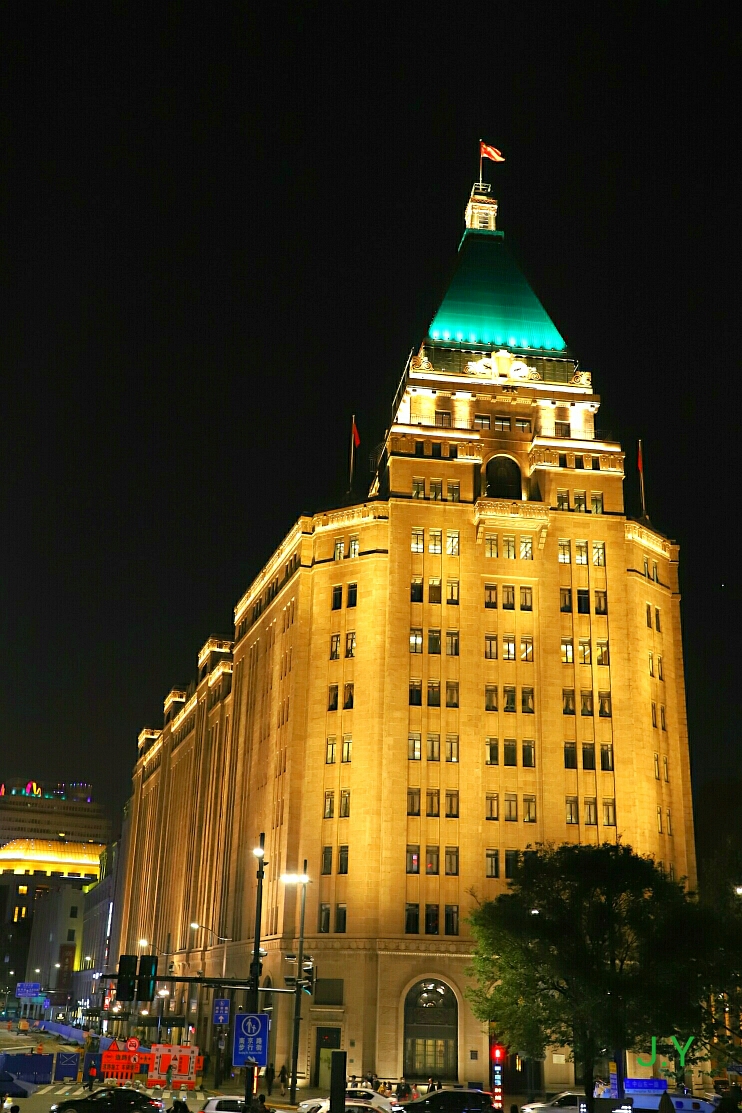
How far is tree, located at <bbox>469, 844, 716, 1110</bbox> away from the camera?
5212 centimetres

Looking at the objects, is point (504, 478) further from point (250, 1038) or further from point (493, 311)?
point (250, 1038)

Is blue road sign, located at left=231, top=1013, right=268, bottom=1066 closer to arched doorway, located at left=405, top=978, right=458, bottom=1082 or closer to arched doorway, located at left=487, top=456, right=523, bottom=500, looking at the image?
arched doorway, located at left=405, top=978, right=458, bottom=1082

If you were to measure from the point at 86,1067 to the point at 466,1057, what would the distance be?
2496 centimetres

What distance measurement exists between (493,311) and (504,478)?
17.9 m

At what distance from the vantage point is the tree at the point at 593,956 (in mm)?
52125

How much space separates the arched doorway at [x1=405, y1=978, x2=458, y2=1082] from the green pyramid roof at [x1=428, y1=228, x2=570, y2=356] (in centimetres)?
5312

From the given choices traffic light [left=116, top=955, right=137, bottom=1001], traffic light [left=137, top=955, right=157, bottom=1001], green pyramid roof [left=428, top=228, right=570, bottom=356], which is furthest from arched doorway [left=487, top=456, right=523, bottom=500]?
traffic light [left=116, top=955, right=137, bottom=1001]

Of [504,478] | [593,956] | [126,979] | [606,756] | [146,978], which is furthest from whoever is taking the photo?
[504,478]

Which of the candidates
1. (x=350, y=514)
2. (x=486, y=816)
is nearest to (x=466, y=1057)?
(x=486, y=816)

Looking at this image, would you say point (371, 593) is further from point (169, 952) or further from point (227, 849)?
point (169, 952)

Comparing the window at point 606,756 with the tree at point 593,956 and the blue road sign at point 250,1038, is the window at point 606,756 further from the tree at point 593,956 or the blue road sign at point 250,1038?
the blue road sign at point 250,1038

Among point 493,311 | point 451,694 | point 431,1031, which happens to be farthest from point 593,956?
point 493,311

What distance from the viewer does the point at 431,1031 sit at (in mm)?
76500

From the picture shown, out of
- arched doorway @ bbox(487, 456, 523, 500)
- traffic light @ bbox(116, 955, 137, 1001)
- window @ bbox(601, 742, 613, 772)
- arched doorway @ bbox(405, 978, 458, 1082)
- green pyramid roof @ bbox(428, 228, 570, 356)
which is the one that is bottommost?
arched doorway @ bbox(405, 978, 458, 1082)
